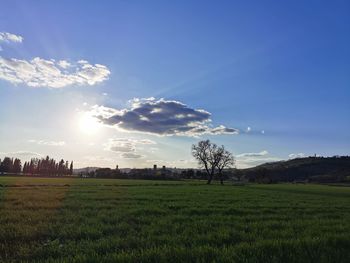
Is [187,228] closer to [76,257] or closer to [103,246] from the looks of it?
[103,246]

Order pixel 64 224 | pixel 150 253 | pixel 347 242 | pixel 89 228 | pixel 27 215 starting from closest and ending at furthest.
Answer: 1. pixel 150 253
2. pixel 347 242
3. pixel 89 228
4. pixel 64 224
5. pixel 27 215

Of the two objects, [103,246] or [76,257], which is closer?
[76,257]

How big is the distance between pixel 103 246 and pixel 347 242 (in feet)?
24.2

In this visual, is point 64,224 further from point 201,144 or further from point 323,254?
point 201,144

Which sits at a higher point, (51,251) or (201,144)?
(201,144)

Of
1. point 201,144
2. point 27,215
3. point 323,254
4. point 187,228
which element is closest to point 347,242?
point 323,254

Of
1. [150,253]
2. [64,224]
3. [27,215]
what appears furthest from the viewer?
[27,215]

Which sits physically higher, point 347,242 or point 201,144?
point 201,144

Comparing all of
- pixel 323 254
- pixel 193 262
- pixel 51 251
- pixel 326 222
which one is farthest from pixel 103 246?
pixel 326 222

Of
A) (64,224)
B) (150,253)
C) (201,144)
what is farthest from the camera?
(201,144)

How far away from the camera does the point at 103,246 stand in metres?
9.87

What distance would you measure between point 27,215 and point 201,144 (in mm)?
105949

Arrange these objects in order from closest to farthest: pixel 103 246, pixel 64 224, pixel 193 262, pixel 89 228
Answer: pixel 193 262 < pixel 103 246 < pixel 89 228 < pixel 64 224

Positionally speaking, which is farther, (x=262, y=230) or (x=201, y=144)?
(x=201, y=144)
